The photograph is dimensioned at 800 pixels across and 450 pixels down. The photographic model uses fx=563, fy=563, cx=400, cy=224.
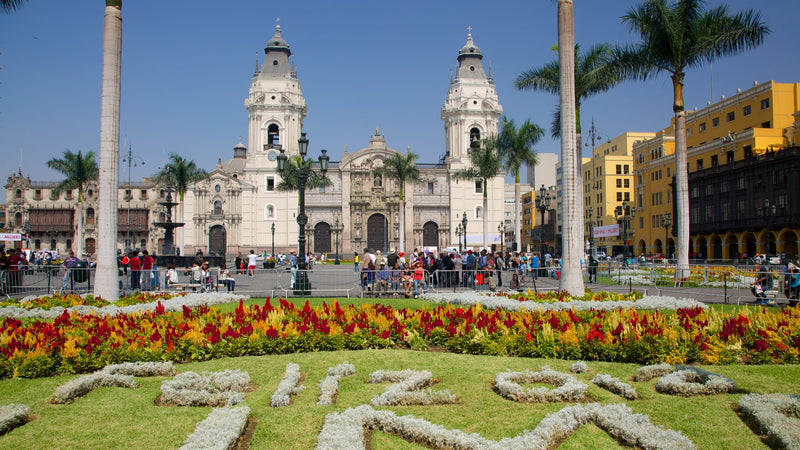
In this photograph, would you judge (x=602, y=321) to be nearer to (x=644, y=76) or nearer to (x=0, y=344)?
(x=0, y=344)

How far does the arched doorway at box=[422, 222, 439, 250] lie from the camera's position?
63531mm

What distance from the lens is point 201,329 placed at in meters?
8.95

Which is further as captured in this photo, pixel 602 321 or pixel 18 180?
pixel 18 180

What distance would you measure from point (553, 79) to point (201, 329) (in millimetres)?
21765

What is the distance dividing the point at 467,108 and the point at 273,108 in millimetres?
21361

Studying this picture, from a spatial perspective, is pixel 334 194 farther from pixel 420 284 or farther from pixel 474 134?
pixel 420 284

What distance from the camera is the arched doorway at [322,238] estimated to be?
2457 inches

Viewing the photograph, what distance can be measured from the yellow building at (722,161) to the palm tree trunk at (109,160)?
4098 centimetres

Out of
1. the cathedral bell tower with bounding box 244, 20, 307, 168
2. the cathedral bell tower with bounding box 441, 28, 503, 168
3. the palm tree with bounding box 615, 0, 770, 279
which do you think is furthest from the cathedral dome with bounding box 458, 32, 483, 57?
the palm tree with bounding box 615, 0, 770, 279

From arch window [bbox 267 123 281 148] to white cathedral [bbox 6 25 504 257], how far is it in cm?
12

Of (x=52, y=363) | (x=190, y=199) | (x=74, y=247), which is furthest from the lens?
(x=74, y=247)

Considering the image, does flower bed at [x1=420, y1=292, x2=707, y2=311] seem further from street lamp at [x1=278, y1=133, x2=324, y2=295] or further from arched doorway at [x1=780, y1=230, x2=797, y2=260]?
arched doorway at [x1=780, y1=230, x2=797, y2=260]

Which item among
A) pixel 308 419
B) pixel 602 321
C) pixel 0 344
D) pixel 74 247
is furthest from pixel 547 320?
pixel 74 247

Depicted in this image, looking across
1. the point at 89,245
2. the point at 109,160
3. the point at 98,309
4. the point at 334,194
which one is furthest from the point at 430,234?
the point at 98,309
